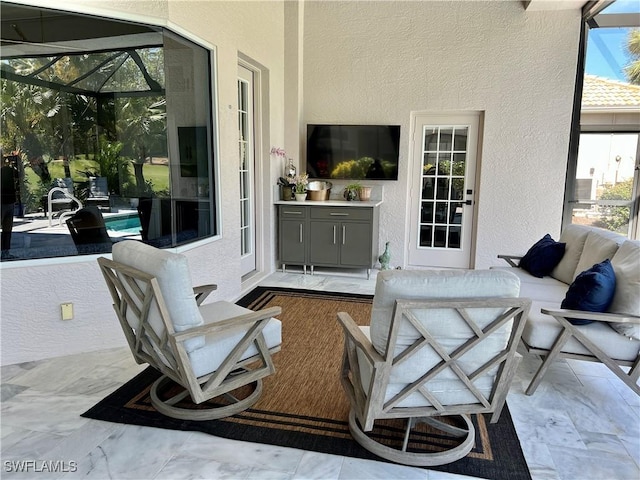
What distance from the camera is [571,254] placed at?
12.1 ft

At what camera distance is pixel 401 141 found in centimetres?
551

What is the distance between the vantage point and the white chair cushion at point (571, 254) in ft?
11.8

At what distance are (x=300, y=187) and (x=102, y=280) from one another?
285 cm

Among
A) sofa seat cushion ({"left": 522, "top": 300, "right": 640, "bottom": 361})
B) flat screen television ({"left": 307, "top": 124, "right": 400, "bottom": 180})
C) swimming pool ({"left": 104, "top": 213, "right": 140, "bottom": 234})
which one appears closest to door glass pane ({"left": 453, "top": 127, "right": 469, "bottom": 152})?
flat screen television ({"left": 307, "top": 124, "right": 400, "bottom": 180})

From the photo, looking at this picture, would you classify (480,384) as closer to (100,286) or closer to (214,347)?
(214,347)

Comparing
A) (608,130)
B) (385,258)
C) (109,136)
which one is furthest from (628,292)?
(109,136)

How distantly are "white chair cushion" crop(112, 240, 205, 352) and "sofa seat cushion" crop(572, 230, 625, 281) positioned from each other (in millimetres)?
2726

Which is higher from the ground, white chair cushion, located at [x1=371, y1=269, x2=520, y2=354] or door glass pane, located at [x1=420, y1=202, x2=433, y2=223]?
white chair cushion, located at [x1=371, y1=269, x2=520, y2=354]

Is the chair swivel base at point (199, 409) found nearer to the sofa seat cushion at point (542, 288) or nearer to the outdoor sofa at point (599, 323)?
the outdoor sofa at point (599, 323)

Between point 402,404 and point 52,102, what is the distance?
12.3 feet

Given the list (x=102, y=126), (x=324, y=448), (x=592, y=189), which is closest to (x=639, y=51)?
(x=592, y=189)

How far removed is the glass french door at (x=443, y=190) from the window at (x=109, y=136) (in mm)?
2852

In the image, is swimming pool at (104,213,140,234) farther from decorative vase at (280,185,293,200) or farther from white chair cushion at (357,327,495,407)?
white chair cushion at (357,327,495,407)

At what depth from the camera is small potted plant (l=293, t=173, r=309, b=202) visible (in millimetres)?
5445
